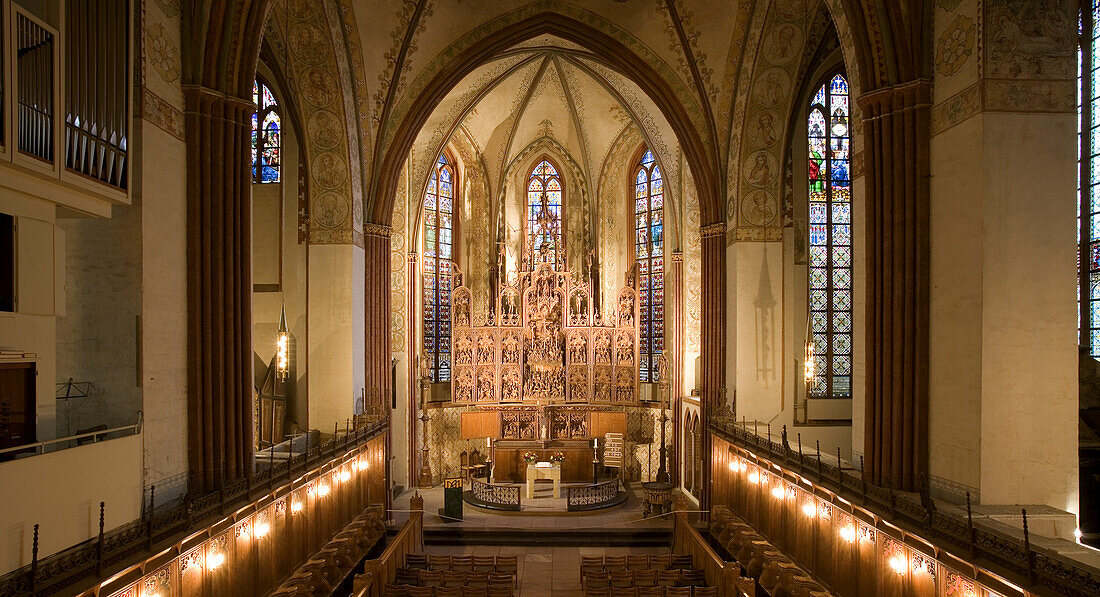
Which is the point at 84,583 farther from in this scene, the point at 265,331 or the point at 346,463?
the point at 265,331

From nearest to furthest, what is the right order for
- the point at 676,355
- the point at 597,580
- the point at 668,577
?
1. the point at 597,580
2. the point at 668,577
3. the point at 676,355

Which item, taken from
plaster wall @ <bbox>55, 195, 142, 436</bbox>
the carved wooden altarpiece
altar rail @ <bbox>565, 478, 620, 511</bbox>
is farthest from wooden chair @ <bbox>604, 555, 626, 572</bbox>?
the carved wooden altarpiece

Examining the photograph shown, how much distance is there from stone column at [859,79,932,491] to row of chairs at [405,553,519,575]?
275 inches

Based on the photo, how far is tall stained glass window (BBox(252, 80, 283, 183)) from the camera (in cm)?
2077

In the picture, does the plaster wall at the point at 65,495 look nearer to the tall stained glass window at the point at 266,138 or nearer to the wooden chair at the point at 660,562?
the wooden chair at the point at 660,562

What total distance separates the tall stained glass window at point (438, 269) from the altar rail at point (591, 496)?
723 centimetres

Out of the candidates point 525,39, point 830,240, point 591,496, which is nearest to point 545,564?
point 591,496

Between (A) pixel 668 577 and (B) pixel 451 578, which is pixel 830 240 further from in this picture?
(B) pixel 451 578

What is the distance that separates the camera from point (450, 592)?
12.0 meters

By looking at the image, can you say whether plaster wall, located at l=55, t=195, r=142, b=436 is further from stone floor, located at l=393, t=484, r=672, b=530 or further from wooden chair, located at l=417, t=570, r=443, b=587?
stone floor, located at l=393, t=484, r=672, b=530

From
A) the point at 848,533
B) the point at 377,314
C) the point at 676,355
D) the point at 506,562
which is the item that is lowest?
the point at 506,562

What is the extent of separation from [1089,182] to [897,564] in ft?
27.8

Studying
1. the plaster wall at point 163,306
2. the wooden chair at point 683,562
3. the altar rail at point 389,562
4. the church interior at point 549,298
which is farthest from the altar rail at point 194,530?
the wooden chair at point 683,562

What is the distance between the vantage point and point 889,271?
36.9ft
